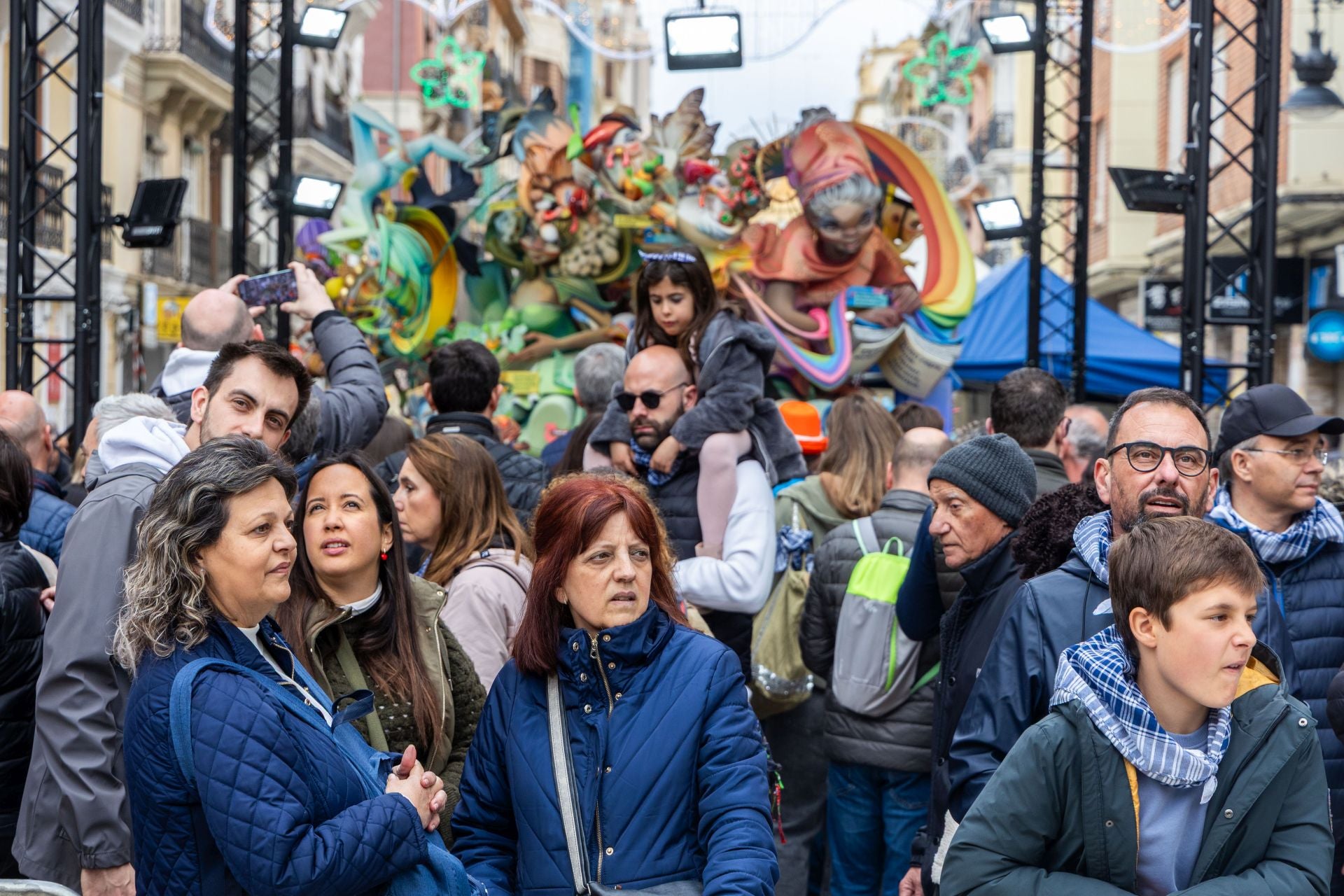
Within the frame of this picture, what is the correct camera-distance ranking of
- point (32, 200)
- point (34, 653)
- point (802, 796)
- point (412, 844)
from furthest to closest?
point (32, 200) → point (802, 796) → point (34, 653) → point (412, 844)

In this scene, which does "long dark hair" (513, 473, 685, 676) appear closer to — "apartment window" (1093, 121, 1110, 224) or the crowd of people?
the crowd of people

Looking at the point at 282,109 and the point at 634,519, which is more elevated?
the point at 282,109

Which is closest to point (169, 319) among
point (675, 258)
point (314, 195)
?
point (314, 195)

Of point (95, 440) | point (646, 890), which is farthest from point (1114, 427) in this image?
point (95, 440)

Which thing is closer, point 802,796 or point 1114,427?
point 1114,427

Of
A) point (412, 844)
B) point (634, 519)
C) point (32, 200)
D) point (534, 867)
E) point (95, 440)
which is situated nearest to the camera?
point (412, 844)

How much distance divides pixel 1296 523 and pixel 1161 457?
2.97 ft

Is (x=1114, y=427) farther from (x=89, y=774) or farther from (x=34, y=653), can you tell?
(x=34, y=653)

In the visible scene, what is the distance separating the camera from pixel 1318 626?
163 inches

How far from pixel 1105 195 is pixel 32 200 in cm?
2232

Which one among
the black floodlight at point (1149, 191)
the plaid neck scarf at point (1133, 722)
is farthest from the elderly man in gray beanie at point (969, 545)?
the black floodlight at point (1149, 191)

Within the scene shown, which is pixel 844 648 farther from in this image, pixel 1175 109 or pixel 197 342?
pixel 1175 109

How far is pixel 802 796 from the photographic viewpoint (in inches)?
223

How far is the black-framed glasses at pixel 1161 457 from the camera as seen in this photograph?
364 cm
